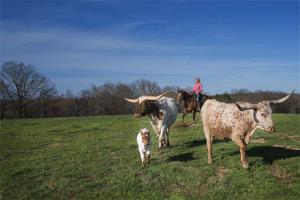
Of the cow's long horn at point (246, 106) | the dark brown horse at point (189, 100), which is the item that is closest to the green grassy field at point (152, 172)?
the cow's long horn at point (246, 106)

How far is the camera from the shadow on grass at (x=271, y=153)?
13.8 meters

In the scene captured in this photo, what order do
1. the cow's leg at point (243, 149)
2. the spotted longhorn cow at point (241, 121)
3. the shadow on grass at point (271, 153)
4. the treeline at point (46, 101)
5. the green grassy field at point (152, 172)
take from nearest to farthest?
the green grassy field at point (152, 172)
the spotted longhorn cow at point (241, 121)
the cow's leg at point (243, 149)
the shadow on grass at point (271, 153)
the treeline at point (46, 101)

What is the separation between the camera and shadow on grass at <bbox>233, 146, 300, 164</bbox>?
1384 cm

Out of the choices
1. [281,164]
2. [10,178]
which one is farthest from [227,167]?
[10,178]

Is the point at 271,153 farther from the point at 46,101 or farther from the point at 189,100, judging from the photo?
the point at 46,101

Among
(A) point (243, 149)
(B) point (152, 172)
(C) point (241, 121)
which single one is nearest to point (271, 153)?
(A) point (243, 149)

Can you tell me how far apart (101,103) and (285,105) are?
99.7 feet

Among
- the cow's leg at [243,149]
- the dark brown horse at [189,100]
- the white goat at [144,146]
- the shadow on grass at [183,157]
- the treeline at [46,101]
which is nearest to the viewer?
the cow's leg at [243,149]

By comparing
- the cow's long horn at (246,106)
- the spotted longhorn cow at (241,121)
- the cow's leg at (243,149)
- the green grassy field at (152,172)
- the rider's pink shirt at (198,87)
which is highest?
the rider's pink shirt at (198,87)

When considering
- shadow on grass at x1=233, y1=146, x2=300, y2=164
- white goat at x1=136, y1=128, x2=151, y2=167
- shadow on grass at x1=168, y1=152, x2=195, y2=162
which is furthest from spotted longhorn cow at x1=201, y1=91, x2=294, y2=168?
white goat at x1=136, y1=128, x2=151, y2=167

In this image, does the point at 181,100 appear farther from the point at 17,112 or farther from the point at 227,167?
the point at 17,112

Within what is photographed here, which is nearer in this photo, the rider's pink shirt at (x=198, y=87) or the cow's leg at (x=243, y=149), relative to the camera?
the cow's leg at (x=243, y=149)

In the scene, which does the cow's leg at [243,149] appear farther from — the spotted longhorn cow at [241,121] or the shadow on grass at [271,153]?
the shadow on grass at [271,153]

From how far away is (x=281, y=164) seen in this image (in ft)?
42.5
